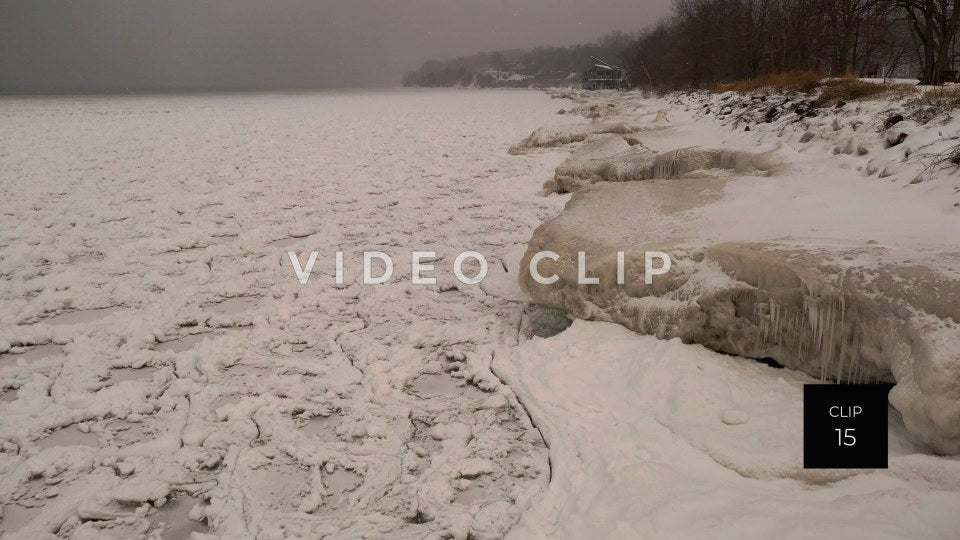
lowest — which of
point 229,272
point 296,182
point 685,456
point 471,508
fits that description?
point 471,508

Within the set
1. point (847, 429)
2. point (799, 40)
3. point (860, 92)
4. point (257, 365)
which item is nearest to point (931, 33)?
point (860, 92)

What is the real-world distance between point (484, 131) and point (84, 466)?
605 inches

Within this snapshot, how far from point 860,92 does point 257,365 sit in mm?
11608

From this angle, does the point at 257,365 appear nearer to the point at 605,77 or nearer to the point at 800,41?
the point at 800,41

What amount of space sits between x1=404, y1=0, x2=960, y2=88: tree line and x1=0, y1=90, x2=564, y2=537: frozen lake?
15.1m

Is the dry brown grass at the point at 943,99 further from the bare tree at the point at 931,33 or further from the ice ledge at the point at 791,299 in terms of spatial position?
the bare tree at the point at 931,33

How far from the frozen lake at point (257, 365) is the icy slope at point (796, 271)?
36.4 inches

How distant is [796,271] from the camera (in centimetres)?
288

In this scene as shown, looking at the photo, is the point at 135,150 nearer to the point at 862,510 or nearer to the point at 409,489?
the point at 409,489

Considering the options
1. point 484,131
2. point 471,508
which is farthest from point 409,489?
point 484,131

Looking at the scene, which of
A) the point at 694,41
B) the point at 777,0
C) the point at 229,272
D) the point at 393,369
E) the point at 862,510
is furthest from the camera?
the point at 694,41

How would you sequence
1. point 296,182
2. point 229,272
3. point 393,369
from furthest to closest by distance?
point 296,182 < point 229,272 < point 393,369

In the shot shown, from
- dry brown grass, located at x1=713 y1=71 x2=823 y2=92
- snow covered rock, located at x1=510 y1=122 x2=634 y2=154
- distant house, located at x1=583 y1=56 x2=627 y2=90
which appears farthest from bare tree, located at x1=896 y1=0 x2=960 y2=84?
distant house, located at x1=583 y1=56 x2=627 y2=90

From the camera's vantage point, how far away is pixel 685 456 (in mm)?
2422
